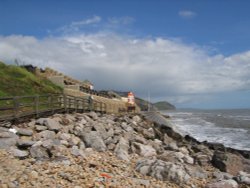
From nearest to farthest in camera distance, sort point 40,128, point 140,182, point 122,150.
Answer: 1. point 140,182
2. point 122,150
3. point 40,128

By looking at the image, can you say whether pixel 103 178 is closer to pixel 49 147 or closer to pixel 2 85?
pixel 49 147

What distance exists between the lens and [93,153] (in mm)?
10742

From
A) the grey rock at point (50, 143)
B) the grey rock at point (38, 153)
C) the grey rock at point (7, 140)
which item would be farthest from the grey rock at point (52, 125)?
the grey rock at point (38, 153)

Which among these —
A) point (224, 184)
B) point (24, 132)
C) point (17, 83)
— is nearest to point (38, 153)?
point (24, 132)

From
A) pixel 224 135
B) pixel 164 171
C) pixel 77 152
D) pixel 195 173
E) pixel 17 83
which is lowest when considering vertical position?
pixel 224 135

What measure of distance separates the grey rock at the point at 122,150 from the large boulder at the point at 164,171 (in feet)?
3.45

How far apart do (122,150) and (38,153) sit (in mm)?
3472

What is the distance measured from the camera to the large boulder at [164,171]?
30.2 ft

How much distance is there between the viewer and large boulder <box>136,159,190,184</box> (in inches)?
363

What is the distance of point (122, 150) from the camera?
11.6 metres

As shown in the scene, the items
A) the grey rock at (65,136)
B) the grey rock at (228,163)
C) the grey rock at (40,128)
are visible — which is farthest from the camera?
the grey rock at (40,128)

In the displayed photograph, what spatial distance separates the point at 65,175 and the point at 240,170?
7184mm

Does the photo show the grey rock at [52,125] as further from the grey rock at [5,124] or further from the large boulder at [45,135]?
the grey rock at [5,124]

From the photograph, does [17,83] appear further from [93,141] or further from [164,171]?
[164,171]
